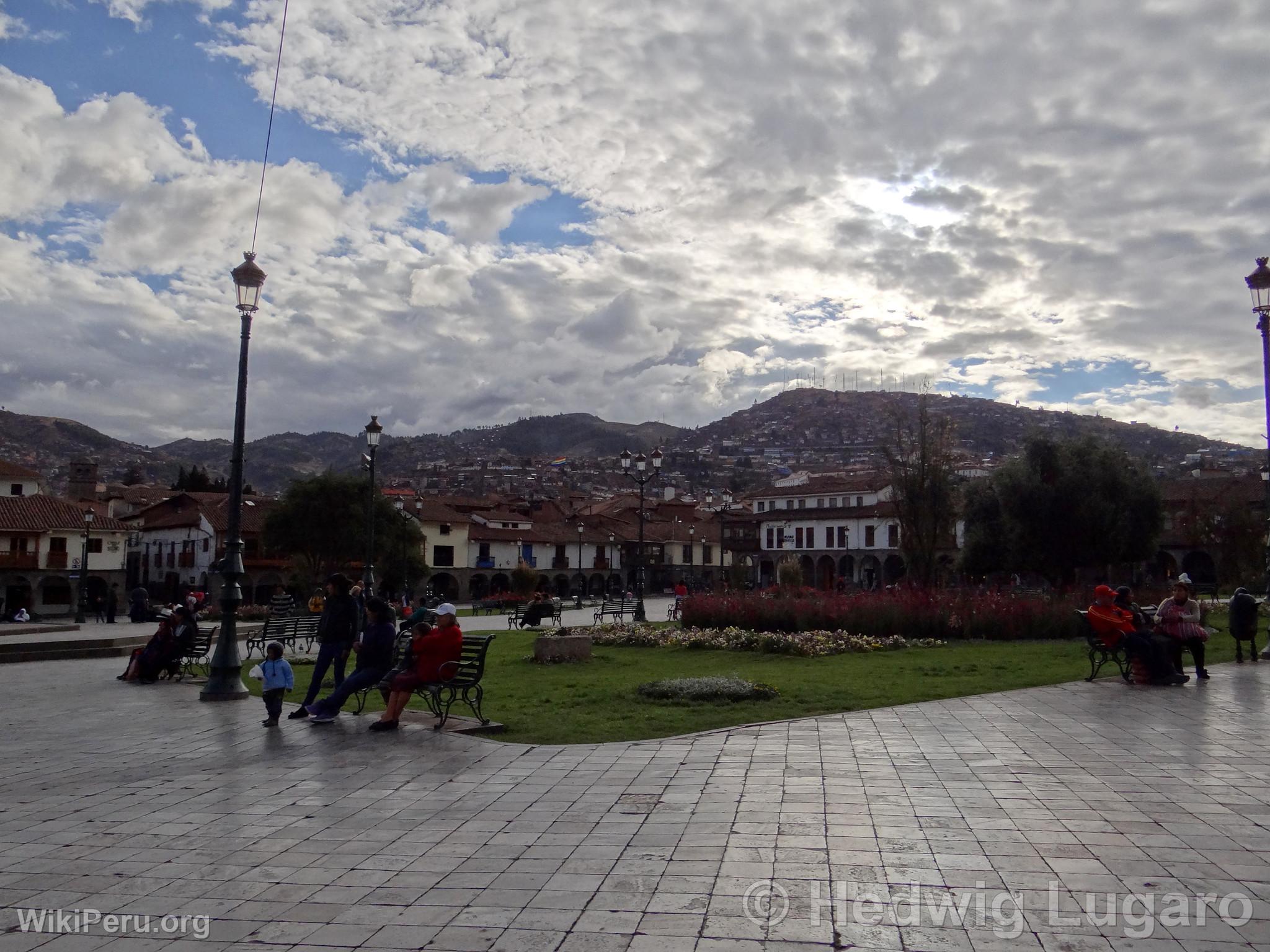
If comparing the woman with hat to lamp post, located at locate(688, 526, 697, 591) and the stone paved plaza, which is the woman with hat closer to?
the stone paved plaza

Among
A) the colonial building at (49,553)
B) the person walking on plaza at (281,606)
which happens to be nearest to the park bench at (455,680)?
the person walking on plaza at (281,606)

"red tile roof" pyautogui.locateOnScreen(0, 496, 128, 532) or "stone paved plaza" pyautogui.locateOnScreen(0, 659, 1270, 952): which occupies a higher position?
"red tile roof" pyautogui.locateOnScreen(0, 496, 128, 532)

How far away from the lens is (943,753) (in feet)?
24.0

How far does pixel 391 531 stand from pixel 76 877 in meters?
38.9

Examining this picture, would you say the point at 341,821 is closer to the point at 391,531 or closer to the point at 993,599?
the point at 993,599

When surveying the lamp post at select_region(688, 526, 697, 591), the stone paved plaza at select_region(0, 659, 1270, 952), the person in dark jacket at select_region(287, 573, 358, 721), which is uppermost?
the lamp post at select_region(688, 526, 697, 591)

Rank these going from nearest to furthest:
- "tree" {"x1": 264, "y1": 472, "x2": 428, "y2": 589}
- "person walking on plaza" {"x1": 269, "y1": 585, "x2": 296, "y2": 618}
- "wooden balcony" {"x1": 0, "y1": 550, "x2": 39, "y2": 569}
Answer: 1. "person walking on plaza" {"x1": 269, "y1": 585, "x2": 296, "y2": 618}
2. "tree" {"x1": 264, "y1": 472, "x2": 428, "y2": 589}
3. "wooden balcony" {"x1": 0, "y1": 550, "x2": 39, "y2": 569}

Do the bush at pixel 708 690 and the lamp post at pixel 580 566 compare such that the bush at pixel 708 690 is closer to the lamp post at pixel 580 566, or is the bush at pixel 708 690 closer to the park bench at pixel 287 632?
the park bench at pixel 287 632

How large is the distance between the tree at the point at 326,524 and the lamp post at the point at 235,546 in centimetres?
2841

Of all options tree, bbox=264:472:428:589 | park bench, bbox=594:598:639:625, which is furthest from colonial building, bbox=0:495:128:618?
park bench, bbox=594:598:639:625

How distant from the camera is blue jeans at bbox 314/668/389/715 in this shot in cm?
909

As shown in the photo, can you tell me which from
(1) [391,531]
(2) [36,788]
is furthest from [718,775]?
(1) [391,531]

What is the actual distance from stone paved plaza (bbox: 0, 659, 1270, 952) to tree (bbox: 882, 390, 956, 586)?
1944cm

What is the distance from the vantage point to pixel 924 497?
28031 mm
